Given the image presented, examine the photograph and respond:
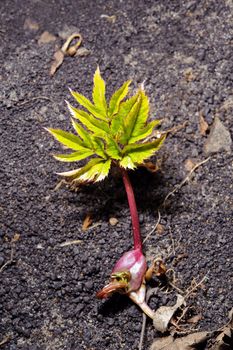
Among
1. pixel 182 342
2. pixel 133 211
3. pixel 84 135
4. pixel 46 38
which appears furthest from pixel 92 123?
pixel 182 342

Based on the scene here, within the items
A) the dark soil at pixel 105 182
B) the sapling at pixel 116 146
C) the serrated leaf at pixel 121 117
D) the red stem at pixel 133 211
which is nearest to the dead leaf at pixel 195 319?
the dark soil at pixel 105 182

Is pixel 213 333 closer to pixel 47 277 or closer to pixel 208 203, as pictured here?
pixel 208 203

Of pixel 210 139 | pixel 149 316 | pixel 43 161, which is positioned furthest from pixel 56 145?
pixel 149 316

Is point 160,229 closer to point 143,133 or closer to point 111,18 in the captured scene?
point 143,133

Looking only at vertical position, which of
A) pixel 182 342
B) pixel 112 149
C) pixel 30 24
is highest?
pixel 30 24

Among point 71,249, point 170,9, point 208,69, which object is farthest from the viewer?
point 170,9

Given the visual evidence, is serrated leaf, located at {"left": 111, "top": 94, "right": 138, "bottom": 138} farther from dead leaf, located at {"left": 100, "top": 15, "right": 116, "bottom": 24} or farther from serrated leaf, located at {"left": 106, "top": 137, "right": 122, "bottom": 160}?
dead leaf, located at {"left": 100, "top": 15, "right": 116, "bottom": 24}
